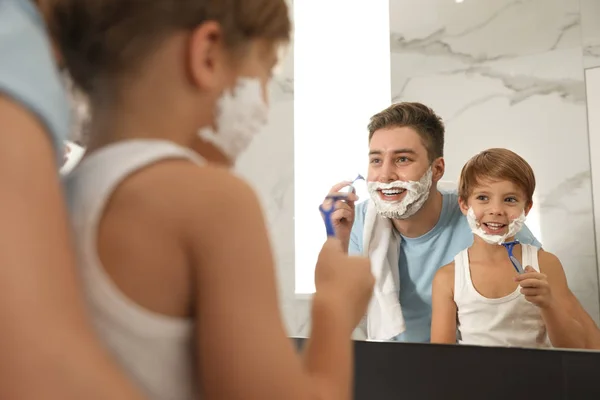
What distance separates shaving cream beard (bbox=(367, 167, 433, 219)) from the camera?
3.59 ft

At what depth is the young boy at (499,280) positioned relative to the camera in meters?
0.74

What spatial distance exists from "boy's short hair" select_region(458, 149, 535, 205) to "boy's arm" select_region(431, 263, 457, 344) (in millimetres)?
161

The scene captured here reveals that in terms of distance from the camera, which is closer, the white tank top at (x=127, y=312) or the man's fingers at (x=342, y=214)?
the white tank top at (x=127, y=312)

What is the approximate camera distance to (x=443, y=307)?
2.79 feet

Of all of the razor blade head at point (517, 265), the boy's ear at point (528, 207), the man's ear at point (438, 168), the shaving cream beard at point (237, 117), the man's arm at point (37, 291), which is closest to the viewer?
the man's arm at point (37, 291)

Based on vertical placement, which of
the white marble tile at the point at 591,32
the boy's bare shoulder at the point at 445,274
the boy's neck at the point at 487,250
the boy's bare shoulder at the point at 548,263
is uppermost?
the white marble tile at the point at 591,32

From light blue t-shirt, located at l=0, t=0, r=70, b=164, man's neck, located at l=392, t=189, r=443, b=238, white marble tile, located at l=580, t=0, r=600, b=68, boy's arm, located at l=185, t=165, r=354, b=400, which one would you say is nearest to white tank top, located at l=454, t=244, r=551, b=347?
man's neck, located at l=392, t=189, r=443, b=238

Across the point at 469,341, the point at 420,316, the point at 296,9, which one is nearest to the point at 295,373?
the point at 469,341

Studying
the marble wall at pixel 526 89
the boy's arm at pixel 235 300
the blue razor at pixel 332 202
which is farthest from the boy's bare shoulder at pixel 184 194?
the marble wall at pixel 526 89

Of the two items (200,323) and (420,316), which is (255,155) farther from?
(200,323)

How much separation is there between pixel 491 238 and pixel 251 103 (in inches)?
25.4

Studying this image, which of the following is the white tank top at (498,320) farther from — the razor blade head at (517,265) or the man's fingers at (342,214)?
the man's fingers at (342,214)

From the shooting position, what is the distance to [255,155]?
1304 millimetres

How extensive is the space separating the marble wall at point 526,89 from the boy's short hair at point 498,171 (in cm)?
3
